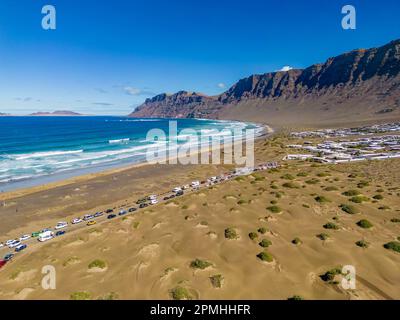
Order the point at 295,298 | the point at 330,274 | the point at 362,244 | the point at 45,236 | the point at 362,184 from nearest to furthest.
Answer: the point at 295,298
the point at 330,274
the point at 362,244
the point at 45,236
the point at 362,184

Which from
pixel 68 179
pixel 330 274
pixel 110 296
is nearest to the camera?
pixel 110 296

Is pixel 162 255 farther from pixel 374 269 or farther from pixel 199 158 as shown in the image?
pixel 199 158

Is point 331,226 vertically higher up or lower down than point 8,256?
higher up

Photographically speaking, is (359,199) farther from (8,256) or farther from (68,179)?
(68,179)

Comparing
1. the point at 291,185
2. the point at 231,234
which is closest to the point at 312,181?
the point at 291,185

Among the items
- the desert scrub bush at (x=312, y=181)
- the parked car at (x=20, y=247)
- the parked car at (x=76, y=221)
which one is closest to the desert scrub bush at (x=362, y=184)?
the desert scrub bush at (x=312, y=181)
